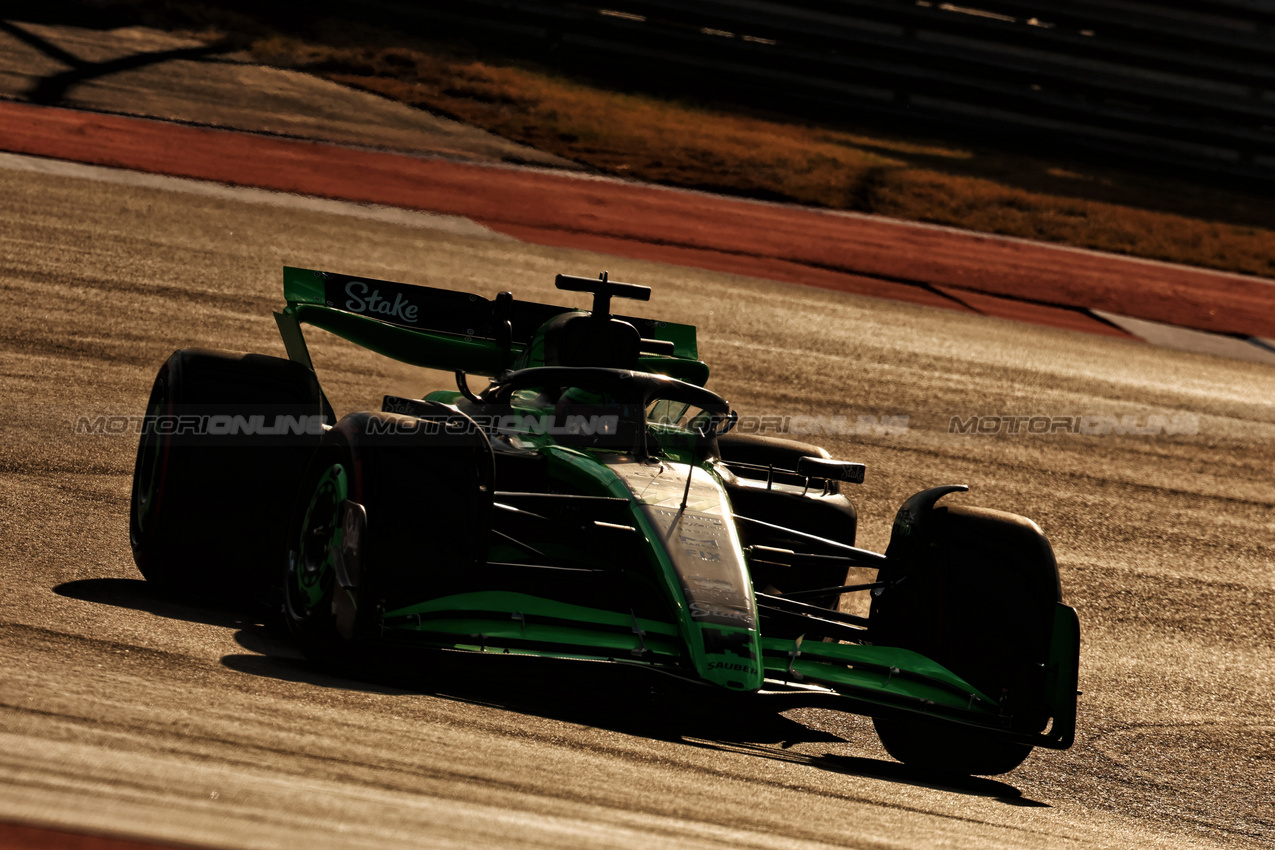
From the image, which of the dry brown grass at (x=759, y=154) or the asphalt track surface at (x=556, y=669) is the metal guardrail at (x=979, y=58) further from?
the asphalt track surface at (x=556, y=669)

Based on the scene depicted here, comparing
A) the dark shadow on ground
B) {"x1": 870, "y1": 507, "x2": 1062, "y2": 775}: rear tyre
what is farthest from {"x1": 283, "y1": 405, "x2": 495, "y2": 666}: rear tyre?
the dark shadow on ground

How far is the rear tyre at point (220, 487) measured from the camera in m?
5.34

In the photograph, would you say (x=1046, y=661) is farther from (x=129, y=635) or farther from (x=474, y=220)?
(x=474, y=220)

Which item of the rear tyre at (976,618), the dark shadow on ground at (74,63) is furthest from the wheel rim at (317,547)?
the dark shadow on ground at (74,63)

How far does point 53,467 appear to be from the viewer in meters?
6.89

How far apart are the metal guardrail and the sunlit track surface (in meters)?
13.3

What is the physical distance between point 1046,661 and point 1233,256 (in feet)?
59.5

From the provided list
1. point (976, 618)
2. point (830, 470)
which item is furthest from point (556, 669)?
point (830, 470)

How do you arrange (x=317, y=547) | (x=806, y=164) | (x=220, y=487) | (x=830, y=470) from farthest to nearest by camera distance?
(x=806, y=164) → (x=830, y=470) → (x=220, y=487) → (x=317, y=547)

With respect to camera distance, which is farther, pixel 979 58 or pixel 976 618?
pixel 979 58

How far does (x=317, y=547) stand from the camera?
4777 mm

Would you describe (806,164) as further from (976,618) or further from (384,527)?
(384,527)

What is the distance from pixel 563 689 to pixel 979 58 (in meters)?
26.1

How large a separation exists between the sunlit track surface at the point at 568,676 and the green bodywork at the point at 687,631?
20 centimetres
